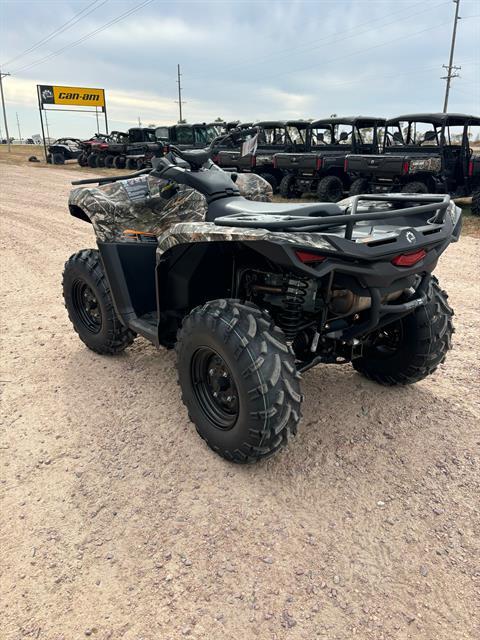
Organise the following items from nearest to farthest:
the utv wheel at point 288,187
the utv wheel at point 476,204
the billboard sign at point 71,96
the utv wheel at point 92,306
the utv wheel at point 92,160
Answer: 1. the utv wheel at point 92,306
2. the utv wheel at point 476,204
3. the utv wheel at point 288,187
4. the utv wheel at point 92,160
5. the billboard sign at point 71,96

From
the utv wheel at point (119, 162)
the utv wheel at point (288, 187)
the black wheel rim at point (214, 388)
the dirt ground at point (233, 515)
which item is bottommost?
the dirt ground at point (233, 515)

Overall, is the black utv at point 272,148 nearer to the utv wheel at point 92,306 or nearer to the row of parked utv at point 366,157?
the row of parked utv at point 366,157

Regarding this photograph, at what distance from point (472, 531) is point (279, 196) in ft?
43.6

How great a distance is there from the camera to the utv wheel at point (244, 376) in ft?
7.45

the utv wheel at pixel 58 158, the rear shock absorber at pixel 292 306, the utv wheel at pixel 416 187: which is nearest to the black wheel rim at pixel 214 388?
the rear shock absorber at pixel 292 306

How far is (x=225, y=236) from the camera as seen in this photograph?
2.24 m

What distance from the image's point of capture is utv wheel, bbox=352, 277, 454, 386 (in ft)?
9.84

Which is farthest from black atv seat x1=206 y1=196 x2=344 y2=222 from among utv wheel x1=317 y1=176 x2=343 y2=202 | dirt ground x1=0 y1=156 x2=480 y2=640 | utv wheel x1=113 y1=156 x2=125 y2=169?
utv wheel x1=113 y1=156 x2=125 y2=169

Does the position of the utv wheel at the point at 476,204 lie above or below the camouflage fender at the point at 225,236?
below

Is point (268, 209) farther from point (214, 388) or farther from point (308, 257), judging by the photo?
point (214, 388)

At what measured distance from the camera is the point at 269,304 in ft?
9.18

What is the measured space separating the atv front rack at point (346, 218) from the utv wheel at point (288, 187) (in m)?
11.8

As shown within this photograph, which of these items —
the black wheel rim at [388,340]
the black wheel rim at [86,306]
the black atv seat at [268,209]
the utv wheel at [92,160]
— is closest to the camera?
the black atv seat at [268,209]

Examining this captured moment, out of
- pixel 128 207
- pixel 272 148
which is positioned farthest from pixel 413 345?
pixel 272 148
